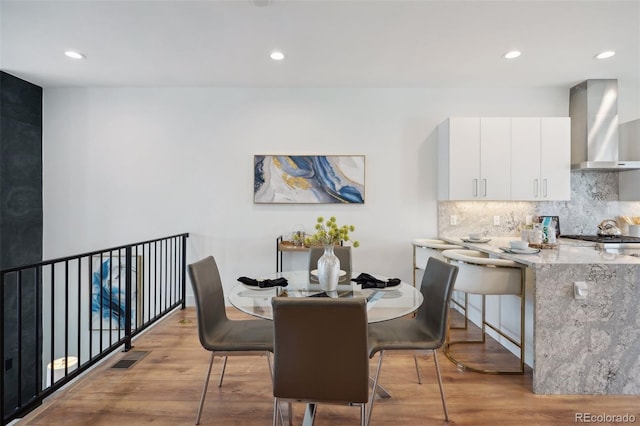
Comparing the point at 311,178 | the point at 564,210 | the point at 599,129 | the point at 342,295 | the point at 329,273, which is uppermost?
the point at 599,129

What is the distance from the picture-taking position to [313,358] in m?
1.41

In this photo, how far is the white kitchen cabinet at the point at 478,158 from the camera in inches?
148

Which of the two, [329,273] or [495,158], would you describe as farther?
[495,158]

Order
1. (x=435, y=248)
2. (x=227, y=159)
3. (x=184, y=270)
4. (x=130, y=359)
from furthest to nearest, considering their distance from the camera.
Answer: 1. (x=227, y=159)
2. (x=184, y=270)
3. (x=435, y=248)
4. (x=130, y=359)

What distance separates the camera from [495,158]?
3770 mm

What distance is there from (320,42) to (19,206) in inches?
150

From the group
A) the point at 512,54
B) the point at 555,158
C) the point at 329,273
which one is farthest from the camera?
the point at 555,158

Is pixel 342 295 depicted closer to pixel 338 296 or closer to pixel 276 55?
pixel 338 296

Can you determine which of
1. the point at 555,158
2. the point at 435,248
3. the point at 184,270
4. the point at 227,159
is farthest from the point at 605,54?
the point at 184,270

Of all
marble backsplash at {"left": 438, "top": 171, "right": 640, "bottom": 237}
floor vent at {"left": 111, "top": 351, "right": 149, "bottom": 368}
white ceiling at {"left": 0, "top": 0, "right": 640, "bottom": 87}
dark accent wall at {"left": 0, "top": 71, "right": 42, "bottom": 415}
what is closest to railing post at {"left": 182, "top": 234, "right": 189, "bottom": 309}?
floor vent at {"left": 111, "top": 351, "right": 149, "bottom": 368}

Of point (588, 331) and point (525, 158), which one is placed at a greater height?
point (525, 158)

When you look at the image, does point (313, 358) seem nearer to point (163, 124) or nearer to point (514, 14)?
point (514, 14)

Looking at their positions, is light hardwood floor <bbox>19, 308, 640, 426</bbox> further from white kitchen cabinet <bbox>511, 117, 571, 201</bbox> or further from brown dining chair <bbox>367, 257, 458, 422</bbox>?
white kitchen cabinet <bbox>511, 117, 571, 201</bbox>

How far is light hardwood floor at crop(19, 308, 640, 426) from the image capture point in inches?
76.7
